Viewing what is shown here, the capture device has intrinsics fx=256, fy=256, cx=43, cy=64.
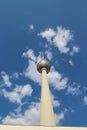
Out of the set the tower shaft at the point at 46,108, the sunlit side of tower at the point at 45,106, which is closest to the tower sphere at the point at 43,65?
the sunlit side of tower at the point at 45,106

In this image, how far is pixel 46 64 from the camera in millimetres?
46406

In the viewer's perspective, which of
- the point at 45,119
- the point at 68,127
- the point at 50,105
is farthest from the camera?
the point at 50,105

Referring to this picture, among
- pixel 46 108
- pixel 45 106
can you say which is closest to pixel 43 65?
pixel 45 106

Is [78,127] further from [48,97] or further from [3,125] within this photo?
[48,97]

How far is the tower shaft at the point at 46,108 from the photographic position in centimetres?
3423

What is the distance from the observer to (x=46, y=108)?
3597 cm

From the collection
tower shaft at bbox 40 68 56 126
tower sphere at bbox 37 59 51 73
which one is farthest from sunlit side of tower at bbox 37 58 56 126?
tower sphere at bbox 37 59 51 73

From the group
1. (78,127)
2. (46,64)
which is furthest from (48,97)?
(78,127)

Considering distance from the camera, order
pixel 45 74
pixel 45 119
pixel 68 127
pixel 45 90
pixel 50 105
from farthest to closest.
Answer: pixel 45 74 < pixel 45 90 < pixel 50 105 < pixel 45 119 < pixel 68 127

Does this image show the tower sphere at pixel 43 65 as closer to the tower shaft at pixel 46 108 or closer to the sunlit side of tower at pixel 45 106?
the sunlit side of tower at pixel 45 106

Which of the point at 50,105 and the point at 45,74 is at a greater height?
the point at 45,74

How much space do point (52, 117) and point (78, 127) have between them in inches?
366

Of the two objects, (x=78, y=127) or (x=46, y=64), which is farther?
(x=46, y=64)

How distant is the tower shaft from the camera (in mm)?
34234
